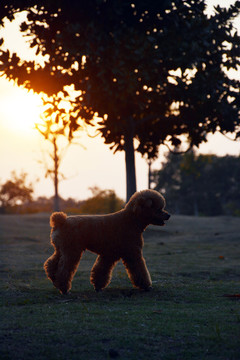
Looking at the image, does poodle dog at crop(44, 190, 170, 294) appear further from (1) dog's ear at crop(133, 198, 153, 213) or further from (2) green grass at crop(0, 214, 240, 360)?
(2) green grass at crop(0, 214, 240, 360)

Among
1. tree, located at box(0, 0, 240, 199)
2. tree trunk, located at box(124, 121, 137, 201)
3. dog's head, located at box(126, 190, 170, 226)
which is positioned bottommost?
dog's head, located at box(126, 190, 170, 226)

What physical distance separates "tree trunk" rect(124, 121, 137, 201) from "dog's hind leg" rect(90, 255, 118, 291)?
13.0m

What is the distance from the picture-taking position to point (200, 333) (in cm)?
648

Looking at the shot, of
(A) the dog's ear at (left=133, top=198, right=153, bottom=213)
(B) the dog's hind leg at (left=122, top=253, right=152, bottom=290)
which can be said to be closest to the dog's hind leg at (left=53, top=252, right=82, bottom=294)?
(B) the dog's hind leg at (left=122, top=253, right=152, bottom=290)

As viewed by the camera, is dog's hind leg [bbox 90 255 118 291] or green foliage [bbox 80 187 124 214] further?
green foliage [bbox 80 187 124 214]

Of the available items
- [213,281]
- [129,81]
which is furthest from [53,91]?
[213,281]

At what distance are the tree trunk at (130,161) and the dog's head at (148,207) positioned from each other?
1302 centimetres

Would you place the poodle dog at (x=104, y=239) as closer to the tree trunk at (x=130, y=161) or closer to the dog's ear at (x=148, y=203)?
the dog's ear at (x=148, y=203)

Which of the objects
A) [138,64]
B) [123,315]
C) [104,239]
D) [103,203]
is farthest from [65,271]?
[103,203]

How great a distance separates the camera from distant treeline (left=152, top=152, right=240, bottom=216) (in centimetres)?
7188

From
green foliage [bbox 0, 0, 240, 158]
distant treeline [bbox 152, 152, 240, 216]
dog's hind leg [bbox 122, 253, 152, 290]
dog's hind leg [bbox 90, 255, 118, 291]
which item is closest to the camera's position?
dog's hind leg [bbox 122, 253, 152, 290]

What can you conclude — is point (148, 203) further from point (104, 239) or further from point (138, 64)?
point (138, 64)

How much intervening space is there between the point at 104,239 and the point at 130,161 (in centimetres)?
1352

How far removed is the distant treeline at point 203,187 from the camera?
236ft
